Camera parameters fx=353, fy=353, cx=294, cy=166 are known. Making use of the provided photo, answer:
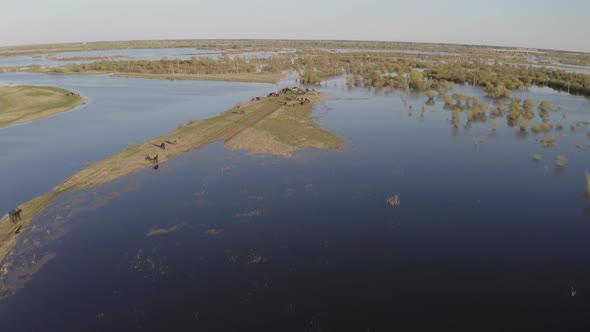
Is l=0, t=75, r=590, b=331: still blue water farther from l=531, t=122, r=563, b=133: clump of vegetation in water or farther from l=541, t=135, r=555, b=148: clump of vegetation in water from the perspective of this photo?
l=531, t=122, r=563, b=133: clump of vegetation in water

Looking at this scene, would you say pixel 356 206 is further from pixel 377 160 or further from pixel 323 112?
pixel 323 112

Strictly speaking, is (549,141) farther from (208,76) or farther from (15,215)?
(208,76)

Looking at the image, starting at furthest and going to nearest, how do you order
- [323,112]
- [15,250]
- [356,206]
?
[323,112]
[356,206]
[15,250]

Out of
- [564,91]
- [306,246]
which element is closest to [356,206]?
[306,246]

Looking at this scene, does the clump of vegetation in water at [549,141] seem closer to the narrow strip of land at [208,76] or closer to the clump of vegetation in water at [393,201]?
the clump of vegetation in water at [393,201]

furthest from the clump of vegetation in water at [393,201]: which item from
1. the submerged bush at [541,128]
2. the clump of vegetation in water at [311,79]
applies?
the clump of vegetation in water at [311,79]

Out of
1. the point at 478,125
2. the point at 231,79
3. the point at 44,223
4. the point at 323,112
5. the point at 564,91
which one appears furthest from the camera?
the point at 231,79

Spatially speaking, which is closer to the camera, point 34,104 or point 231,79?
point 34,104
